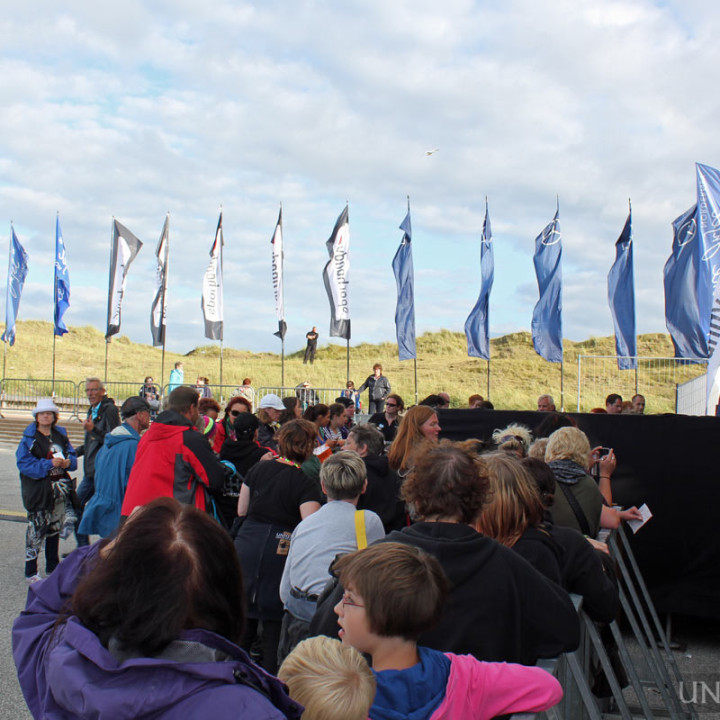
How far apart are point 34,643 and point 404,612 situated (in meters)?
0.97

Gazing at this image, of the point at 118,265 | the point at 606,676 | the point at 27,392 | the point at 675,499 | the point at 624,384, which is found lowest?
the point at 606,676

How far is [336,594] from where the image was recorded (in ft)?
8.91

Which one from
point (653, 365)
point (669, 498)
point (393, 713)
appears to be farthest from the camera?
point (653, 365)

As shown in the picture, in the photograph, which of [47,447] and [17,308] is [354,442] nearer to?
[47,447]

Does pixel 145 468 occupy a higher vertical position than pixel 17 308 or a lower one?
lower

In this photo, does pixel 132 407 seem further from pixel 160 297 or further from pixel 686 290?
pixel 160 297

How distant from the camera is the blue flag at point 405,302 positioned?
2016 centimetres

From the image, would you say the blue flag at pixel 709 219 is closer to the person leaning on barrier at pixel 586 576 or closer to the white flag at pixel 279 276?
the person leaning on barrier at pixel 586 576

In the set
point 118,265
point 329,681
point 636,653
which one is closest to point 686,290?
point 636,653

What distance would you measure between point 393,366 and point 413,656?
4709 cm

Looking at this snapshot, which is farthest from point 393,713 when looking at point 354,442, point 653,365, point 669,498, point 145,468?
point 653,365

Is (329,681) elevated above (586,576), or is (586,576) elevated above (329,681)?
(329,681)

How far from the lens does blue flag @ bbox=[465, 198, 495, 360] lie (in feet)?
63.5

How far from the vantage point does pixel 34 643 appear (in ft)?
5.67
